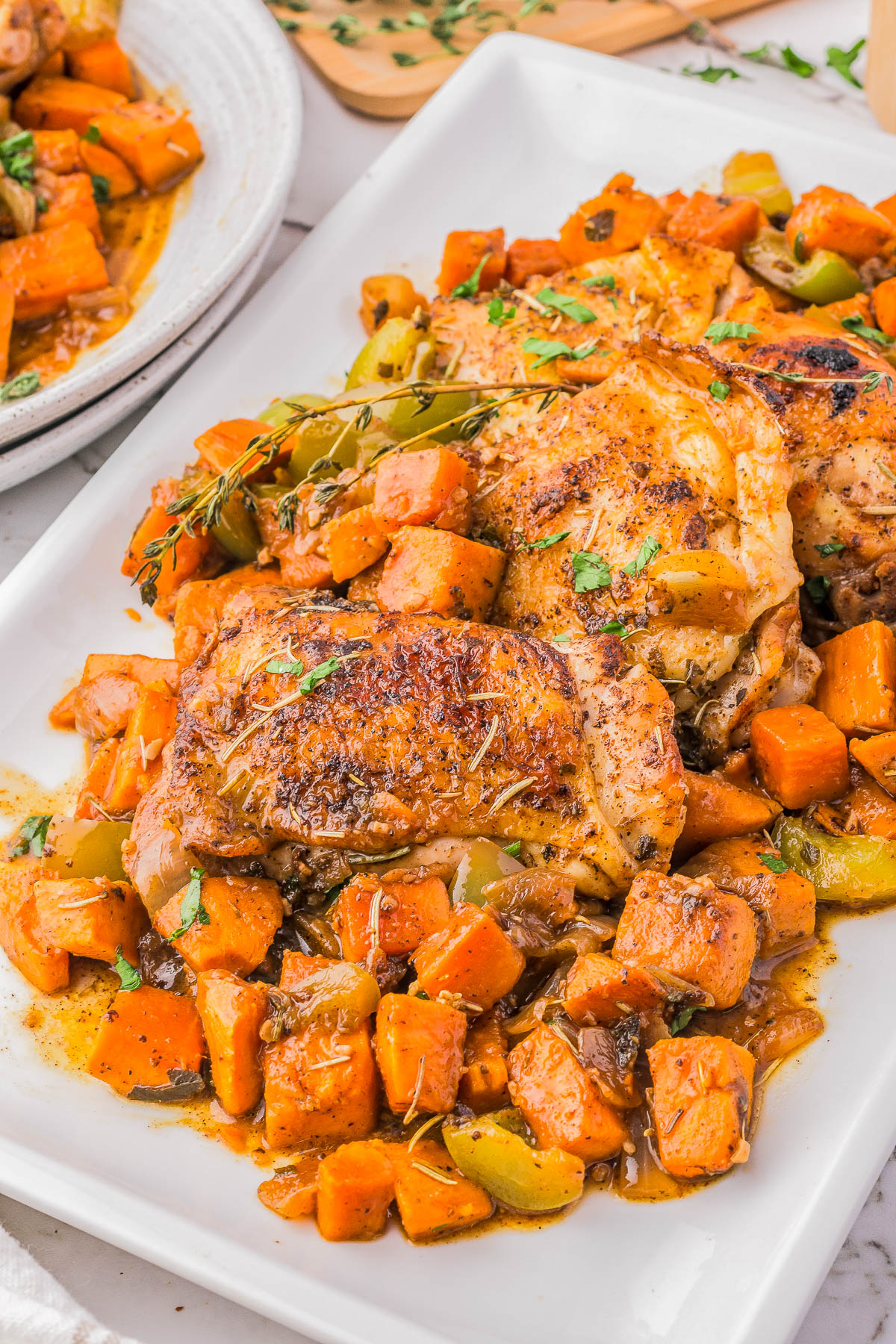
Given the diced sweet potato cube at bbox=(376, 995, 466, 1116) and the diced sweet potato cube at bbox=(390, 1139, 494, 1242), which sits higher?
the diced sweet potato cube at bbox=(376, 995, 466, 1116)

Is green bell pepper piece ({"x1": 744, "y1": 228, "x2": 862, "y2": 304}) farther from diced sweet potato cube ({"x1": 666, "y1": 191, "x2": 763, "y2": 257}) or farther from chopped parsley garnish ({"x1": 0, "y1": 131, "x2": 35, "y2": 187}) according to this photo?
chopped parsley garnish ({"x1": 0, "y1": 131, "x2": 35, "y2": 187})

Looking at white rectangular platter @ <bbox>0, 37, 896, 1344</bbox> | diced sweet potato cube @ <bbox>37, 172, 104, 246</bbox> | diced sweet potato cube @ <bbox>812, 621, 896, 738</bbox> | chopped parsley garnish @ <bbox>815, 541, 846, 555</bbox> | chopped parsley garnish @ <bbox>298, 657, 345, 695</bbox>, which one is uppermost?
diced sweet potato cube @ <bbox>37, 172, 104, 246</bbox>

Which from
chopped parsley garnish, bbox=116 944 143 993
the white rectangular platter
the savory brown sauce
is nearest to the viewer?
the white rectangular platter

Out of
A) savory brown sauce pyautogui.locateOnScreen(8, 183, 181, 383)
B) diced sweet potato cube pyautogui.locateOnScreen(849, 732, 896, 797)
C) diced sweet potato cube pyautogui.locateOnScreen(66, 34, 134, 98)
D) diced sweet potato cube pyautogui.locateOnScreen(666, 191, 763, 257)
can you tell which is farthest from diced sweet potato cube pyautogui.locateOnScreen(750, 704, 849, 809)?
diced sweet potato cube pyautogui.locateOnScreen(66, 34, 134, 98)

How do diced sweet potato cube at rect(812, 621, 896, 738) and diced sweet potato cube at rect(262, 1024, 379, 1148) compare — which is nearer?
diced sweet potato cube at rect(262, 1024, 379, 1148)

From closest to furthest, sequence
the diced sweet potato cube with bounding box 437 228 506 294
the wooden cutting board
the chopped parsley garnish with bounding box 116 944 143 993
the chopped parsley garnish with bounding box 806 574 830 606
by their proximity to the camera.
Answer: the chopped parsley garnish with bounding box 116 944 143 993, the chopped parsley garnish with bounding box 806 574 830 606, the diced sweet potato cube with bounding box 437 228 506 294, the wooden cutting board

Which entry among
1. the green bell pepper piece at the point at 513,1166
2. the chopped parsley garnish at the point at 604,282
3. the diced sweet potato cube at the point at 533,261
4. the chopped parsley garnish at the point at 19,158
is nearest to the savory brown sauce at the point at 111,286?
the chopped parsley garnish at the point at 19,158

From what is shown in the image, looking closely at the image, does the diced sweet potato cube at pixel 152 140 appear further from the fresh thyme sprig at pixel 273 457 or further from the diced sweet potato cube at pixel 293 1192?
the diced sweet potato cube at pixel 293 1192

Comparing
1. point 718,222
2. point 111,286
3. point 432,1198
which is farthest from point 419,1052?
point 111,286
